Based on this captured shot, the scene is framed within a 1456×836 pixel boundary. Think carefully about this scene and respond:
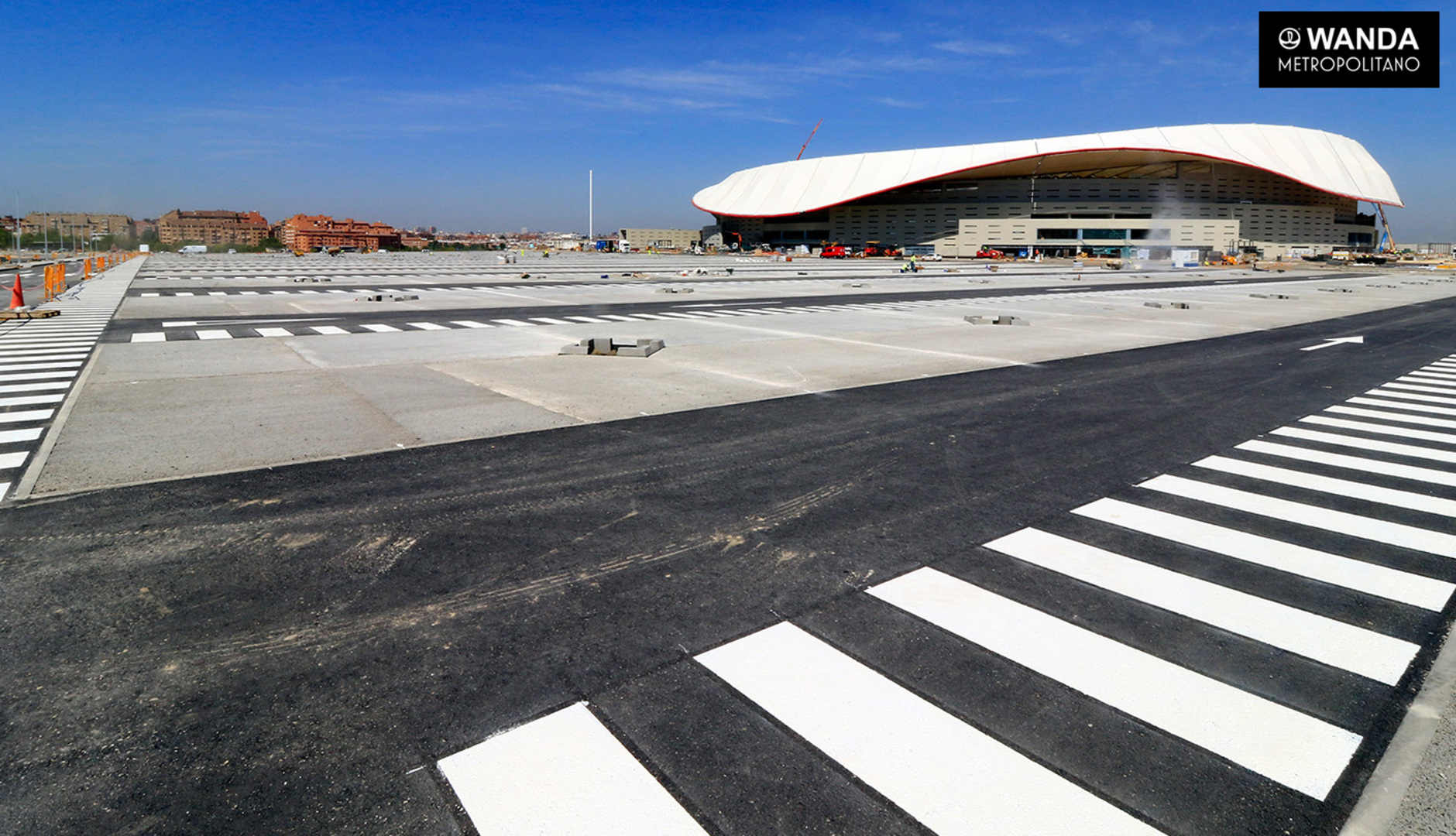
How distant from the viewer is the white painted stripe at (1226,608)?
445cm

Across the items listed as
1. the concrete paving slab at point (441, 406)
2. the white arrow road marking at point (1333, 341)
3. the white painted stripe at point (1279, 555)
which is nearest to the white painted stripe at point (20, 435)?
the concrete paving slab at point (441, 406)

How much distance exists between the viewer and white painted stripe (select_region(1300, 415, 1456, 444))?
962 cm

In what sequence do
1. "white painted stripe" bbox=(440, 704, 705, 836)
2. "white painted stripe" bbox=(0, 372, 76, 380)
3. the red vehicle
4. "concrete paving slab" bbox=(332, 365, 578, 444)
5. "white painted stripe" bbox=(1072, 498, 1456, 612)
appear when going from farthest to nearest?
the red vehicle → "white painted stripe" bbox=(0, 372, 76, 380) → "concrete paving slab" bbox=(332, 365, 578, 444) → "white painted stripe" bbox=(1072, 498, 1456, 612) → "white painted stripe" bbox=(440, 704, 705, 836)

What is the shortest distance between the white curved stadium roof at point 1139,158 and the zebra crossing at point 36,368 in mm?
115149

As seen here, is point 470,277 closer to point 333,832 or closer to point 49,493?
point 49,493

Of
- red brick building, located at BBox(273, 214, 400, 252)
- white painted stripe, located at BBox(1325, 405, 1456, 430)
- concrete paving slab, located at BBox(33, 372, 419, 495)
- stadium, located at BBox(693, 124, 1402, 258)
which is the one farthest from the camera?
red brick building, located at BBox(273, 214, 400, 252)

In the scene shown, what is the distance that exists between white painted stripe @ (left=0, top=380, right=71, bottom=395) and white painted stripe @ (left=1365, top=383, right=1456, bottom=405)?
62.5ft

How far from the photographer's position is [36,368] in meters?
13.7

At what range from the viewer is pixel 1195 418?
10.6 meters

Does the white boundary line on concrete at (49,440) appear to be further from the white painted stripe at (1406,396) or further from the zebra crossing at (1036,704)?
the white painted stripe at (1406,396)

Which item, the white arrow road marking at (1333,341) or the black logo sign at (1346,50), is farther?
the black logo sign at (1346,50)

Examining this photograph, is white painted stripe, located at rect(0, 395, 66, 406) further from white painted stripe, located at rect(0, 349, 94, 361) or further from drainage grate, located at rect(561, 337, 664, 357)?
drainage grate, located at rect(561, 337, 664, 357)

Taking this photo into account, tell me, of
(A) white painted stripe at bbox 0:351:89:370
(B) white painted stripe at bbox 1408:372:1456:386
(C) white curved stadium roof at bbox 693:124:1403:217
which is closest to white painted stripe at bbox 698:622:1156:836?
(B) white painted stripe at bbox 1408:372:1456:386

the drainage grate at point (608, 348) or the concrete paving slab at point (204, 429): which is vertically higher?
the drainage grate at point (608, 348)
